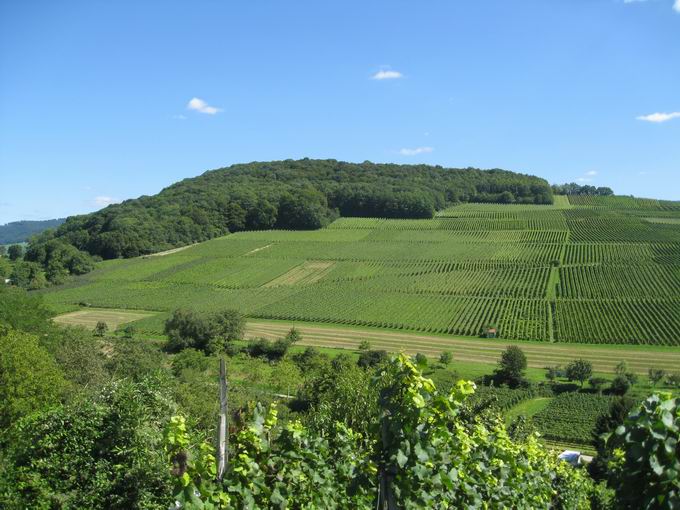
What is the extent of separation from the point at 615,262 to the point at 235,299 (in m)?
57.1

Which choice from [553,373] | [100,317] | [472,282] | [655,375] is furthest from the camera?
[472,282]

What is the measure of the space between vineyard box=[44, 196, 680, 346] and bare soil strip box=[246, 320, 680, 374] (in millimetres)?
2237

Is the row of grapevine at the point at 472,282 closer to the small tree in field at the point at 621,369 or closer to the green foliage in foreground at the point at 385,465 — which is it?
the small tree in field at the point at 621,369

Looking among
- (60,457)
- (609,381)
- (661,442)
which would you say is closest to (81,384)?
(60,457)

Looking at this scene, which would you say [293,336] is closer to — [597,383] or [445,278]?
[597,383]

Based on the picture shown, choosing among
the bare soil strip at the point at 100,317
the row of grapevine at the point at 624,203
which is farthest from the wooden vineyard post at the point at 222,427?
the row of grapevine at the point at 624,203

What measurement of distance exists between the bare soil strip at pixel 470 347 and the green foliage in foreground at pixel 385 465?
37.3 meters

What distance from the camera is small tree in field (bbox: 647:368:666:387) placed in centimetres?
4109

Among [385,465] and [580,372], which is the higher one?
[385,465]

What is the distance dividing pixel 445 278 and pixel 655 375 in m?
38.0

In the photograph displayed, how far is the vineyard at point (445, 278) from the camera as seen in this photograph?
59.0 metres

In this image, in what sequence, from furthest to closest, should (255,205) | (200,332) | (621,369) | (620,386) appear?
(255,205)
(200,332)
(621,369)
(620,386)

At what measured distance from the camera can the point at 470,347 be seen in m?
51.8

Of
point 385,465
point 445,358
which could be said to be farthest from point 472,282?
point 385,465
